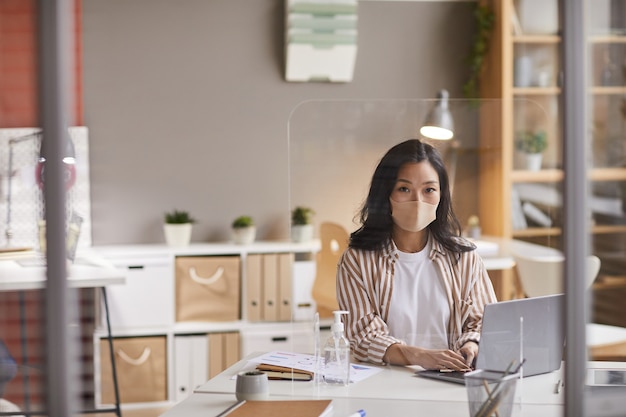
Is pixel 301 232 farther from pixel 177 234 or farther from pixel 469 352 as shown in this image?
pixel 177 234

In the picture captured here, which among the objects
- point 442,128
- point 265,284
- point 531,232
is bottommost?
point 265,284

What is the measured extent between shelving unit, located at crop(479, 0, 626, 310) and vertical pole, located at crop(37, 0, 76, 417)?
2.85 metres

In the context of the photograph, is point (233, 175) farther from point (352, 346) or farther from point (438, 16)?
point (352, 346)

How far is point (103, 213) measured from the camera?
4461 millimetres

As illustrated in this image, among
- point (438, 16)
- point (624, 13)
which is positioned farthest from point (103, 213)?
point (624, 13)

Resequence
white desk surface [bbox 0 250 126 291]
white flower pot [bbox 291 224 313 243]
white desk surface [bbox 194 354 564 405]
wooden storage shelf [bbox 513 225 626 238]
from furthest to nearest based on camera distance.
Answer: wooden storage shelf [bbox 513 225 626 238] < white flower pot [bbox 291 224 313 243] < white desk surface [bbox 194 354 564 405] < white desk surface [bbox 0 250 126 291]

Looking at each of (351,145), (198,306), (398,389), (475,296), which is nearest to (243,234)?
(198,306)

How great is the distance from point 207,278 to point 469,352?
7.34ft

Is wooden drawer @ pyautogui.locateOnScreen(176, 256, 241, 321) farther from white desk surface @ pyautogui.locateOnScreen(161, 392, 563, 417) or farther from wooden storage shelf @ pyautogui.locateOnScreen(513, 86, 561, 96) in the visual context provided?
white desk surface @ pyautogui.locateOnScreen(161, 392, 563, 417)

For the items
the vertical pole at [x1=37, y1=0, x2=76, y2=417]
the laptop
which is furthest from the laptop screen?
the vertical pole at [x1=37, y1=0, x2=76, y2=417]

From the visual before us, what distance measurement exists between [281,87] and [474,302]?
102 inches

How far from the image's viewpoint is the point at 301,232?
2596 mm

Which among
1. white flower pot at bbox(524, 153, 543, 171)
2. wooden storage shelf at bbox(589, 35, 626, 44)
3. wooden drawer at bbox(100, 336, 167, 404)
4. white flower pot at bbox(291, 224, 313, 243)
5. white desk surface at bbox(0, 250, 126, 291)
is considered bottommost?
wooden drawer at bbox(100, 336, 167, 404)

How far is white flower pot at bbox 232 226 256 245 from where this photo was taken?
4.37 m
